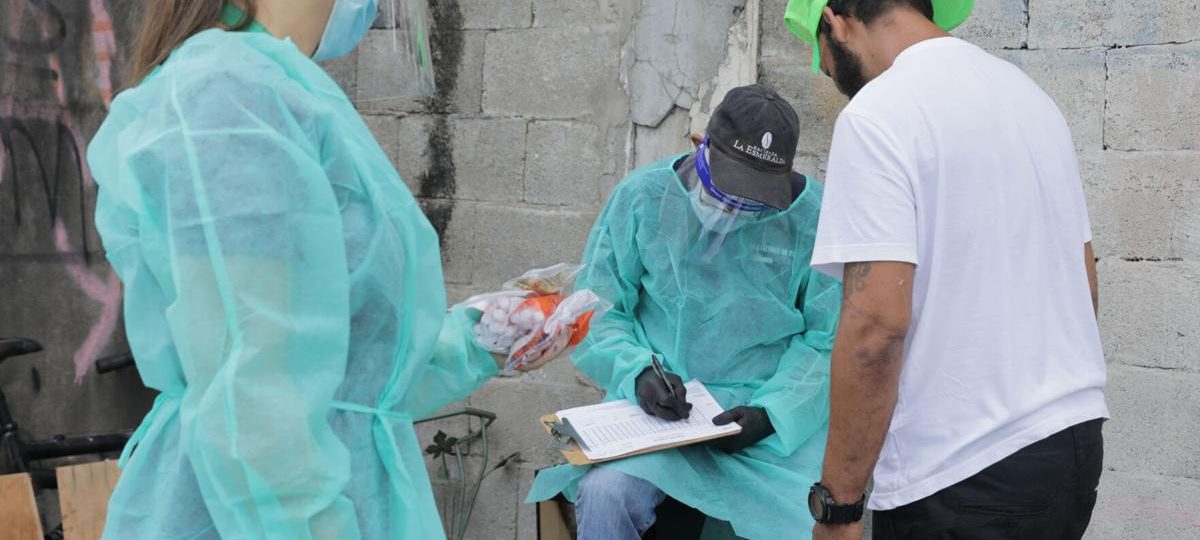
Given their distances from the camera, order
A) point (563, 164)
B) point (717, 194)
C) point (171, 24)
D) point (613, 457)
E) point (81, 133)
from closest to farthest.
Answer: point (171, 24), point (613, 457), point (717, 194), point (563, 164), point (81, 133)

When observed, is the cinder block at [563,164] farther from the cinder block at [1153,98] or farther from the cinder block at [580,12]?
the cinder block at [1153,98]

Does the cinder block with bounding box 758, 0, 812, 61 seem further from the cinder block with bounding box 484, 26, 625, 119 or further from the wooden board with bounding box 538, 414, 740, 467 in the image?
the wooden board with bounding box 538, 414, 740, 467

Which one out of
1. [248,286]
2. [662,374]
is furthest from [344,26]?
[662,374]

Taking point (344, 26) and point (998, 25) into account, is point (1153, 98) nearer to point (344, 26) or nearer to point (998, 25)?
point (998, 25)

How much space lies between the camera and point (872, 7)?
192 centimetres

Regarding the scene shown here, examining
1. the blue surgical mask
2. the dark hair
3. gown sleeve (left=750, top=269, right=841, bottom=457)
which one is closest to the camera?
the blue surgical mask

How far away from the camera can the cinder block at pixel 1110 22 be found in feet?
9.11

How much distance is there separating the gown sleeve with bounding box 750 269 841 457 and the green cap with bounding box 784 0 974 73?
0.79 metres

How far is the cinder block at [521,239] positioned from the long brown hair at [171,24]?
2117mm

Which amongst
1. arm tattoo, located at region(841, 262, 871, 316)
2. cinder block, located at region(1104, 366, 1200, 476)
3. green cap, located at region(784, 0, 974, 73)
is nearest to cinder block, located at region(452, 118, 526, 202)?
green cap, located at region(784, 0, 974, 73)

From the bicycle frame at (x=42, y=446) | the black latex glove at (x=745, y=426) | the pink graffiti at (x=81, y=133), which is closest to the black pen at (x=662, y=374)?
the black latex glove at (x=745, y=426)

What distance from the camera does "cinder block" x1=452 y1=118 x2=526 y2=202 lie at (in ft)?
11.5

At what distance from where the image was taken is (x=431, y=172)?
3604mm

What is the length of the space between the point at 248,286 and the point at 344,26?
0.47m
